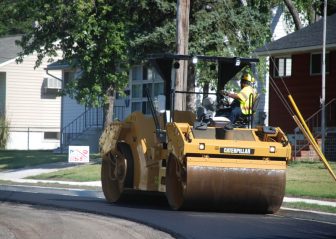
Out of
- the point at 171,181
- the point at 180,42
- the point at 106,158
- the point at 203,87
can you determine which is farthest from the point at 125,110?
the point at 171,181

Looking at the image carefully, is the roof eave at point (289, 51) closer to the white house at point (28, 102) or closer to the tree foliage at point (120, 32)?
the tree foliage at point (120, 32)

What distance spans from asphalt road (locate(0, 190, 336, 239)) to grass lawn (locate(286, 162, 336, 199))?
4.26 m

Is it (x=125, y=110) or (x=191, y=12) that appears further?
(x=125, y=110)

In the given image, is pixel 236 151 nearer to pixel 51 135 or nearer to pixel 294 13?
pixel 294 13

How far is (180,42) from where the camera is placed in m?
24.8

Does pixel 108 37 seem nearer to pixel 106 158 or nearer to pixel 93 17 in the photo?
pixel 93 17

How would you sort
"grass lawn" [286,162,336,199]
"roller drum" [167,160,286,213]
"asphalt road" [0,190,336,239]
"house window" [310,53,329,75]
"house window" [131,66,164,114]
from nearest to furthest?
"asphalt road" [0,190,336,239], "roller drum" [167,160,286,213], "grass lawn" [286,162,336,199], "house window" [310,53,329,75], "house window" [131,66,164,114]

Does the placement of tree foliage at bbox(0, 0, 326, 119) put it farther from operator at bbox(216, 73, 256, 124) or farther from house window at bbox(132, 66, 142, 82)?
operator at bbox(216, 73, 256, 124)

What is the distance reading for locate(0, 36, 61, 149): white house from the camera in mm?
54219

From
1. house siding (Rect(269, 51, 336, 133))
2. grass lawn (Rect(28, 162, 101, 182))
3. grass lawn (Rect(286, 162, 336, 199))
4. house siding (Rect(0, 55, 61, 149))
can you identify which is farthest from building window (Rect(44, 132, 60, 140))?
grass lawn (Rect(286, 162, 336, 199))

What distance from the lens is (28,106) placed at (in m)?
55.1

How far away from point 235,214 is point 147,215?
5.28 ft

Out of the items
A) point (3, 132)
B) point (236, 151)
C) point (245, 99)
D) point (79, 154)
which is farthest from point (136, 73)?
point (236, 151)

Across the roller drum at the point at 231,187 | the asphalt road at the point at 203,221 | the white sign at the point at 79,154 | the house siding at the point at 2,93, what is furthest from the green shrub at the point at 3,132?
the roller drum at the point at 231,187
